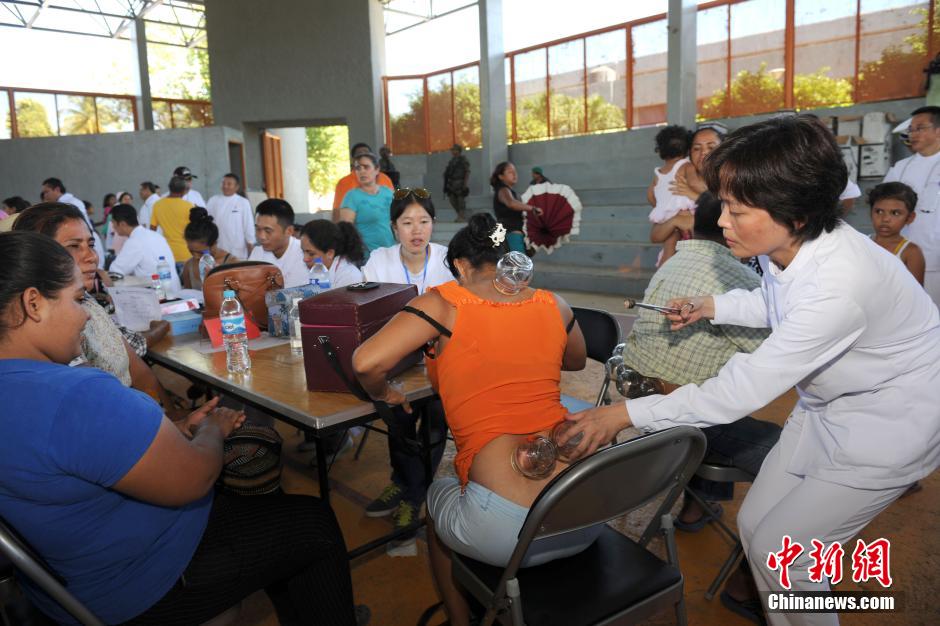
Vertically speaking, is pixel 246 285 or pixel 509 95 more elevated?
pixel 509 95

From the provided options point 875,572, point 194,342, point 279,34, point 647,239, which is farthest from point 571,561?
point 279,34

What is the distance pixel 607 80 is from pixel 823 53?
370cm

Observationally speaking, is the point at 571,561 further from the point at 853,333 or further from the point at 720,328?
the point at 720,328

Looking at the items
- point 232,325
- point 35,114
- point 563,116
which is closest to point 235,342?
point 232,325

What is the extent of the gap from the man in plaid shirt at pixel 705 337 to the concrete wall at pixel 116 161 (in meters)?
13.5

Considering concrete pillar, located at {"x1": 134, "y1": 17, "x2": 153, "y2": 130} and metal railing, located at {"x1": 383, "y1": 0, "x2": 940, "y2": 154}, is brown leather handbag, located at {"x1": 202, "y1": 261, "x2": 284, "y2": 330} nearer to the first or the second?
metal railing, located at {"x1": 383, "y1": 0, "x2": 940, "y2": 154}

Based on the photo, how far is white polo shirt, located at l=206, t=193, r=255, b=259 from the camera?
7031 millimetres

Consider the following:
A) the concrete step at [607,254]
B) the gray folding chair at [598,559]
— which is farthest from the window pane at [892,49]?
the gray folding chair at [598,559]

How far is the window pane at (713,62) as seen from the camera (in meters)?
10.9

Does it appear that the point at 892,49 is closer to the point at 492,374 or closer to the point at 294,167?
the point at 492,374

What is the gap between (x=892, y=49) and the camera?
9375 millimetres

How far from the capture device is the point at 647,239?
28.3 ft

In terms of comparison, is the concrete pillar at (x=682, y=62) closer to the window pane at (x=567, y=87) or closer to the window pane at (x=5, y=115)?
the window pane at (x=567, y=87)

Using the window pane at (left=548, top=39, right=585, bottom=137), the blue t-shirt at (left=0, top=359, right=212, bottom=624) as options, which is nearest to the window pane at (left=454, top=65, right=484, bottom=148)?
the window pane at (left=548, top=39, right=585, bottom=137)
